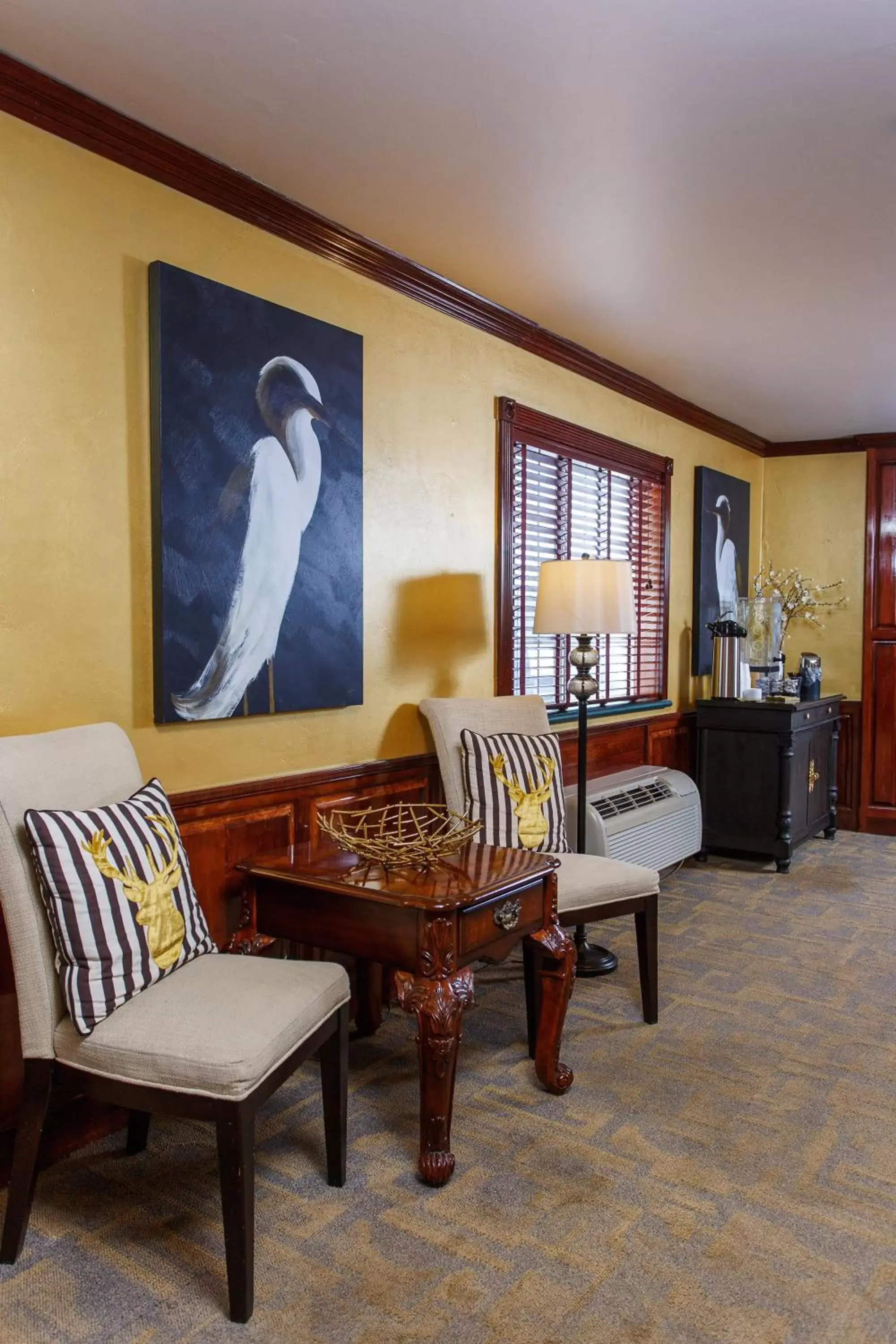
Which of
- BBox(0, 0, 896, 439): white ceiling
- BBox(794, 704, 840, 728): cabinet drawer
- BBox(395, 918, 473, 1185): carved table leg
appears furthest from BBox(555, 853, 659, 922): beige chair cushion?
BBox(794, 704, 840, 728): cabinet drawer

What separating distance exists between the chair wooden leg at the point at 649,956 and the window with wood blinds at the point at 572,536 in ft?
3.14

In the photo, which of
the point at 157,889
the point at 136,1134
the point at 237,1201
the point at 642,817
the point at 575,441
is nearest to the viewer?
the point at 237,1201

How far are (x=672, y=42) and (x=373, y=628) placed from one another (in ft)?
5.98

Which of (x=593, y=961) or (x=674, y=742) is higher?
(x=674, y=742)

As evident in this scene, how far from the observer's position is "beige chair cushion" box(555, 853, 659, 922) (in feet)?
9.41

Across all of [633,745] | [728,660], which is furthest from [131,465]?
[728,660]

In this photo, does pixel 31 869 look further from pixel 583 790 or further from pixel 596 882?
pixel 583 790

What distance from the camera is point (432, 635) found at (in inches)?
138

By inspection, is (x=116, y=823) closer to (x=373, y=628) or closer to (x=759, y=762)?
(x=373, y=628)

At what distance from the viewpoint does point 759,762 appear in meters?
5.24

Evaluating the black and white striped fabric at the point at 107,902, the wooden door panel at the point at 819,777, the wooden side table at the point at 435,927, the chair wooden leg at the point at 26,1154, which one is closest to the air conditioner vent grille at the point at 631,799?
the wooden side table at the point at 435,927

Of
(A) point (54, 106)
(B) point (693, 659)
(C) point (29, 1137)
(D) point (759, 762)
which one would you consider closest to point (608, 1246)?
(C) point (29, 1137)

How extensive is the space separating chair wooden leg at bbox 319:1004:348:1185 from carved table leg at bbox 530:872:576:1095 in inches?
24.1

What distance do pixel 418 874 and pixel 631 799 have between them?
6.61ft
